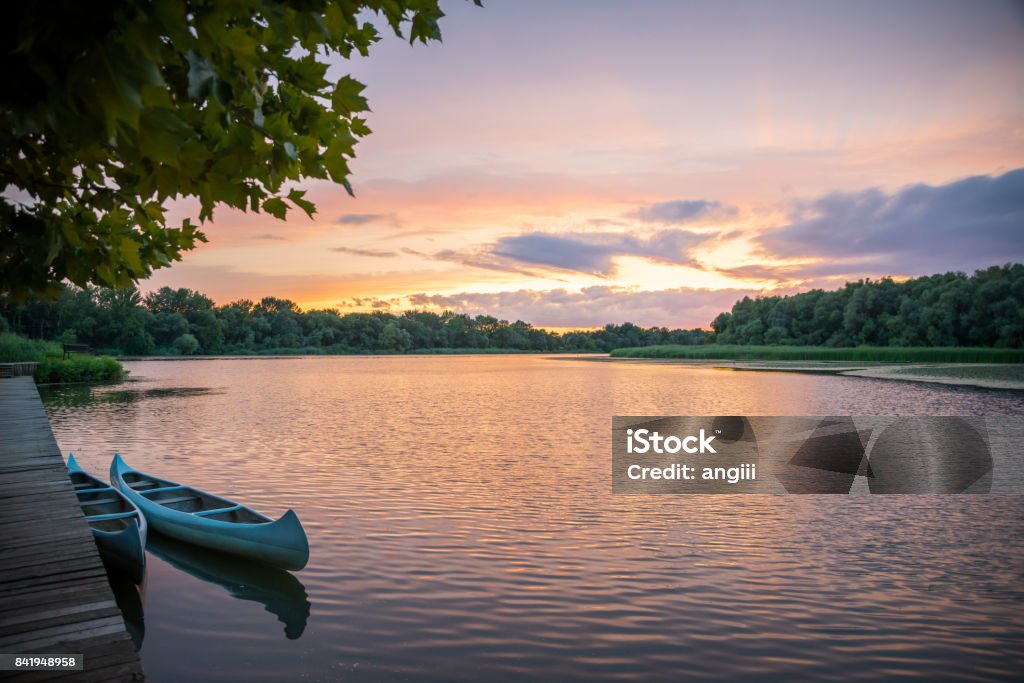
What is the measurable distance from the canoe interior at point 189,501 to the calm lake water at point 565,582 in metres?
0.71

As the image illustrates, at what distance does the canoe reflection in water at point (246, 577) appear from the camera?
9.11 meters

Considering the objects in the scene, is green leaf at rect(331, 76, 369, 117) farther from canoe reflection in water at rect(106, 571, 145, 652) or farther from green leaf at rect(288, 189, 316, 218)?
canoe reflection in water at rect(106, 571, 145, 652)

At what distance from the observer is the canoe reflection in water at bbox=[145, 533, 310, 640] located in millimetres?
9109

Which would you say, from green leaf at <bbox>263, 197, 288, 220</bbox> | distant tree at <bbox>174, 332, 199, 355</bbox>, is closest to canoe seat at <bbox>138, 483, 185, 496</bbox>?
green leaf at <bbox>263, 197, 288, 220</bbox>

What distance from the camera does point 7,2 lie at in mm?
2289

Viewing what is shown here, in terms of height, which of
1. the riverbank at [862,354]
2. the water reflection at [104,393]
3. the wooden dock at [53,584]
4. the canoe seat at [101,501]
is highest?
the riverbank at [862,354]

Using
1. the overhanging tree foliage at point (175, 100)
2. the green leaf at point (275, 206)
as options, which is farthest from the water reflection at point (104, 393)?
the green leaf at point (275, 206)

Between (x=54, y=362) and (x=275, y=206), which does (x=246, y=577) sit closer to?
(x=275, y=206)

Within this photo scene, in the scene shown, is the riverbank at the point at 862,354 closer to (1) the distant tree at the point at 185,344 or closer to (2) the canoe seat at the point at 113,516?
(2) the canoe seat at the point at 113,516

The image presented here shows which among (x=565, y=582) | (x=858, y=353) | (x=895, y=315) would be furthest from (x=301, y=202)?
(x=895, y=315)

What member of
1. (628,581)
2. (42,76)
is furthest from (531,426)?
(42,76)

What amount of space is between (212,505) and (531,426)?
16.6 metres

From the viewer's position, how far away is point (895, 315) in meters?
118

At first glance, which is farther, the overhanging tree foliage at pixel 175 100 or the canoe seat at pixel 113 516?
the canoe seat at pixel 113 516
